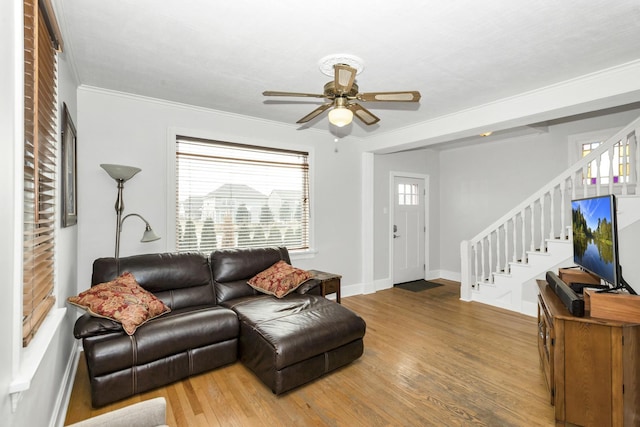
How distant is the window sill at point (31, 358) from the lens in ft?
3.59

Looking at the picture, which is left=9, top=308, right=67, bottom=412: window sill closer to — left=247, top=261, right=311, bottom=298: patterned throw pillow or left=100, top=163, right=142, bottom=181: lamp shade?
left=100, top=163, right=142, bottom=181: lamp shade

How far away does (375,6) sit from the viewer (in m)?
1.85

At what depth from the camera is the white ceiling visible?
6.19ft

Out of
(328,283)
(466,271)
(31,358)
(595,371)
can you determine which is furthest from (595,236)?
(31,358)

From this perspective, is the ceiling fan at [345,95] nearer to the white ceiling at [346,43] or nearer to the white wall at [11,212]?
the white ceiling at [346,43]

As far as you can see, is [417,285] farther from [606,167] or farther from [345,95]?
[345,95]

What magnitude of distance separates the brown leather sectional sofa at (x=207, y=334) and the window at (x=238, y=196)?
596mm

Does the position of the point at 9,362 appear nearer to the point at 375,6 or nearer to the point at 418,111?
the point at 375,6

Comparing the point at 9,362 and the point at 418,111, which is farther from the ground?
the point at 418,111

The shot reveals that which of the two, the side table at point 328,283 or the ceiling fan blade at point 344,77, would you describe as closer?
the ceiling fan blade at point 344,77

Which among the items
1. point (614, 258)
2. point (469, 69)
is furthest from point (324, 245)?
point (614, 258)

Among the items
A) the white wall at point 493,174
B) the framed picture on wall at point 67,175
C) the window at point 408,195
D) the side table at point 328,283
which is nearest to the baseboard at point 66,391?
the framed picture on wall at point 67,175

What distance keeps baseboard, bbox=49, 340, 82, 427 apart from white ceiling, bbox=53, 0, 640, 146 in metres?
2.38

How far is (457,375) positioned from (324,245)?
99.8 inches
